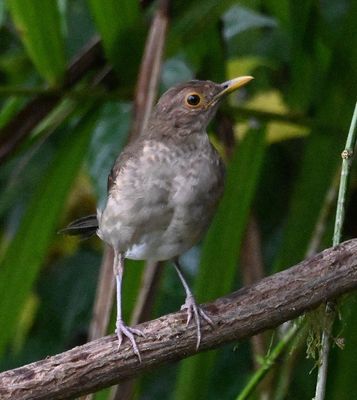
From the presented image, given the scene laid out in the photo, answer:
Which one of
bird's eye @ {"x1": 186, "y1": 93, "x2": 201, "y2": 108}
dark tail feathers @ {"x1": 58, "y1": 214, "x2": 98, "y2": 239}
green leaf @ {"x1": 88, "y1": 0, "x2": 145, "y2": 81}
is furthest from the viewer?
dark tail feathers @ {"x1": 58, "y1": 214, "x2": 98, "y2": 239}

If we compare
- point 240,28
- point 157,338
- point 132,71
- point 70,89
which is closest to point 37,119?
point 70,89

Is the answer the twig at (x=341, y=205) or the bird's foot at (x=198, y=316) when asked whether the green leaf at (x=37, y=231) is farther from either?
the twig at (x=341, y=205)

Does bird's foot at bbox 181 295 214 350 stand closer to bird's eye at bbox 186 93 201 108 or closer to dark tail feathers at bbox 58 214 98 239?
bird's eye at bbox 186 93 201 108

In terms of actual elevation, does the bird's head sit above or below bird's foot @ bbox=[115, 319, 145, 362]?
above

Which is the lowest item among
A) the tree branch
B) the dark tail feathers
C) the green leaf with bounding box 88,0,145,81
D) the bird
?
the tree branch

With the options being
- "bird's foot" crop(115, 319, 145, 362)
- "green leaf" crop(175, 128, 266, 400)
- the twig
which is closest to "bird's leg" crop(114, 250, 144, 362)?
"bird's foot" crop(115, 319, 145, 362)

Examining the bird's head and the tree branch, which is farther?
the bird's head
